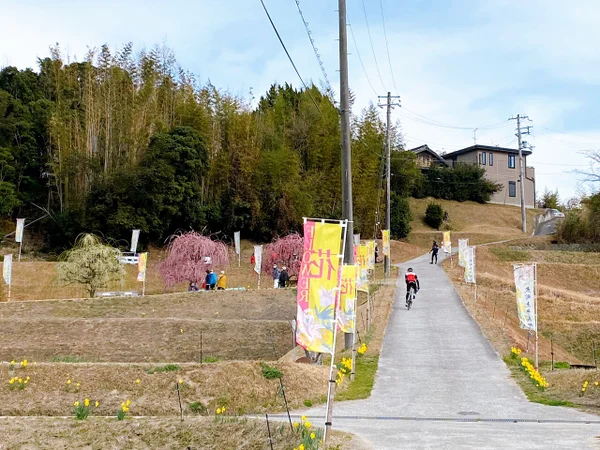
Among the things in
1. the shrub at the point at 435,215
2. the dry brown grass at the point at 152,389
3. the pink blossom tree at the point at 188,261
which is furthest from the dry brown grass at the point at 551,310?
the shrub at the point at 435,215

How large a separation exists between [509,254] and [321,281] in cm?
3638

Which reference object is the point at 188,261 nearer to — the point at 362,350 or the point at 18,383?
the point at 362,350

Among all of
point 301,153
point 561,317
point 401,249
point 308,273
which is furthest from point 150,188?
point 308,273

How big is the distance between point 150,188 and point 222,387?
29.6 m

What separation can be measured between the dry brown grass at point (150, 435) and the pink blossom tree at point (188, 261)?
22446 mm

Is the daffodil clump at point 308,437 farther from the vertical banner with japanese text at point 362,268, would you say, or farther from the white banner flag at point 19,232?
the white banner flag at point 19,232

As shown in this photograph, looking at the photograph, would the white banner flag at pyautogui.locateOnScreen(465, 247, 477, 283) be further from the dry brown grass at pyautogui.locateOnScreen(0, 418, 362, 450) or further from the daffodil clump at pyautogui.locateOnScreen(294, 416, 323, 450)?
the daffodil clump at pyautogui.locateOnScreen(294, 416, 323, 450)

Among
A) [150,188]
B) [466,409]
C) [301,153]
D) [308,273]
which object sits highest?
[301,153]

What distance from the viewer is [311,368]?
11.3 m

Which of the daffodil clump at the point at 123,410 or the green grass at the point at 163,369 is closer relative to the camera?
the daffodil clump at the point at 123,410

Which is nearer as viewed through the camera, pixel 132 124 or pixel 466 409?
pixel 466 409

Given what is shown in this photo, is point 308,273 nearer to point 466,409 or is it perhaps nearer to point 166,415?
point 166,415

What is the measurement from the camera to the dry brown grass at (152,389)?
31.4ft

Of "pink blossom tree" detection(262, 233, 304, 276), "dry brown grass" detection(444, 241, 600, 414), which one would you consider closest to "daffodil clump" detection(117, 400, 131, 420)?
"dry brown grass" detection(444, 241, 600, 414)
